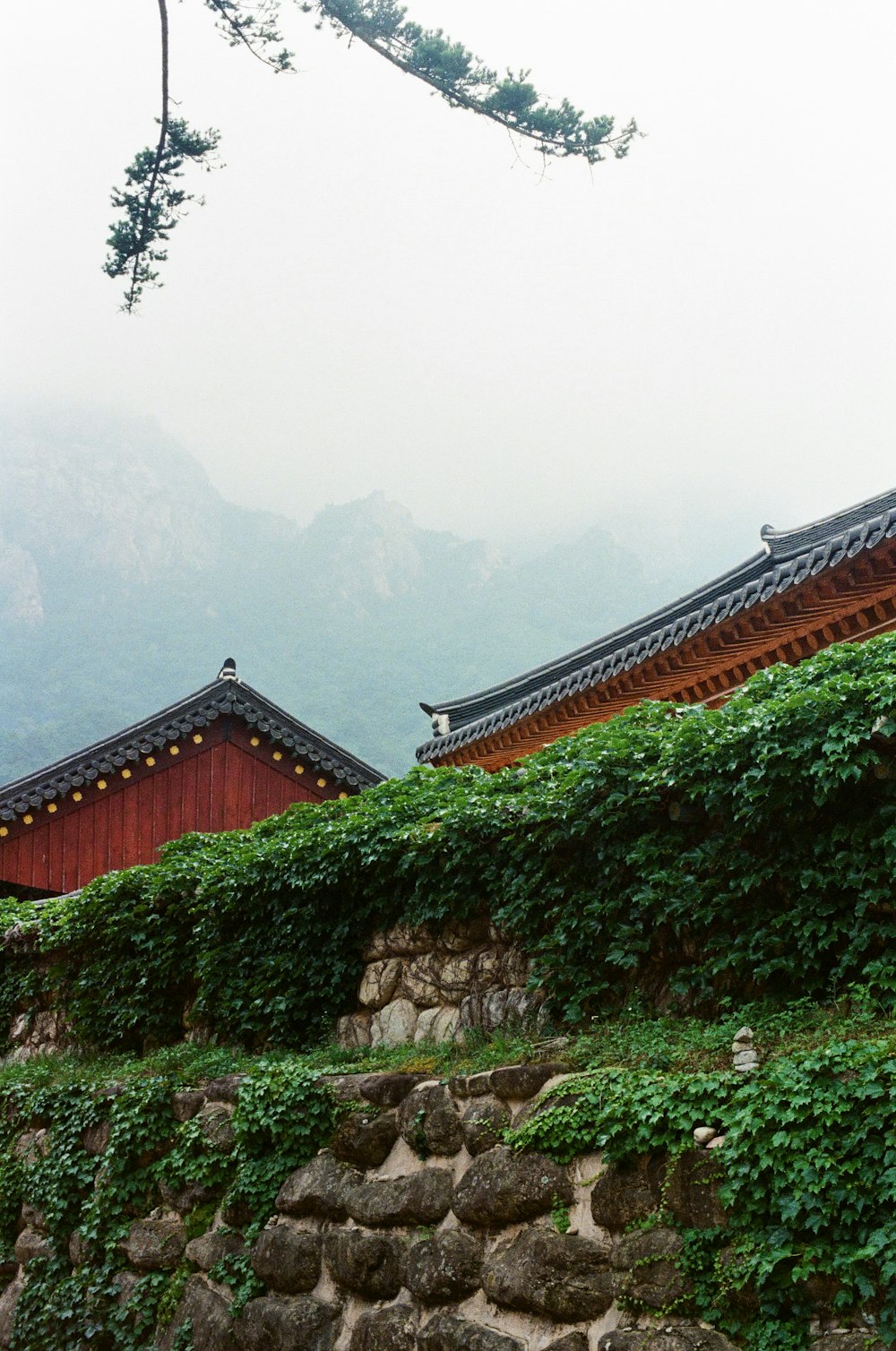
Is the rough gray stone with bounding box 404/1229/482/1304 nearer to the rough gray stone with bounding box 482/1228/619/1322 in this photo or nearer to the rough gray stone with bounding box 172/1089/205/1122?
the rough gray stone with bounding box 482/1228/619/1322

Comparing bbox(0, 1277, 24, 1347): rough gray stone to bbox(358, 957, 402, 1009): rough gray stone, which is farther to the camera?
bbox(0, 1277, 24, 1347): rough gray stone

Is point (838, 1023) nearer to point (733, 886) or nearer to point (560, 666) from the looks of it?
point (733, 886)

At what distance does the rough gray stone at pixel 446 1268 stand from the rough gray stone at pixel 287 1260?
0.96 m

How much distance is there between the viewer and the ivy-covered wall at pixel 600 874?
254 inches

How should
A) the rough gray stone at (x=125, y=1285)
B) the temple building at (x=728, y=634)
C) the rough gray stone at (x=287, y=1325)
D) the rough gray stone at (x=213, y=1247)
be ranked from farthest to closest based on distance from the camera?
the temple building at (x=728, y=634)
the rough gray stone at (x=125, y=1285)
the rough gray stone at (x=213, y=1247)
the rough gray stone at (x=287, y=1325)

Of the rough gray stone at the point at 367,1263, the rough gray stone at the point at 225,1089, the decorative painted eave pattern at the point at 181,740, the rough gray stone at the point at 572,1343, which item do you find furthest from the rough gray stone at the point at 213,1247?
the decorative painted eave pattern at the point at 181,740

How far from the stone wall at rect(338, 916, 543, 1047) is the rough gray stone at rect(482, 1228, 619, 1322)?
1.63 m

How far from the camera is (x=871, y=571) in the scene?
1041 centimetres

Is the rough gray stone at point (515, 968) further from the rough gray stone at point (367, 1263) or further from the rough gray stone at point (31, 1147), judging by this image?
the rough gray stone at point (31, 1147)

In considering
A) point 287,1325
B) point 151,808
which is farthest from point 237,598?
point 287,1325

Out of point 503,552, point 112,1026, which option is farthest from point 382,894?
point 503,552

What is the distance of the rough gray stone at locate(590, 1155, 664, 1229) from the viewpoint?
5949 millimetres

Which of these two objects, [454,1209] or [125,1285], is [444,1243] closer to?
[454,1209]

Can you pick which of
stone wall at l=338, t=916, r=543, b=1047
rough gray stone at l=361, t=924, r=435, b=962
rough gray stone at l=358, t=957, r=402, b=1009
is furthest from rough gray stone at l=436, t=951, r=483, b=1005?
rough gray stone at l=358, t=957, r=402, b=1009
